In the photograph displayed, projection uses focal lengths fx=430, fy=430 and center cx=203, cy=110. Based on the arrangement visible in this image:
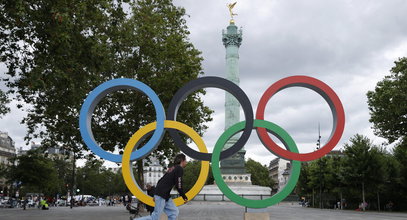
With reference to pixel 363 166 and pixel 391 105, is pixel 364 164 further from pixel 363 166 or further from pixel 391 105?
pixel 391 105

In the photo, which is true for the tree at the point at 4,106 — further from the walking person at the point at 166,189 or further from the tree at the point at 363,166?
the tree at the point at 363,166

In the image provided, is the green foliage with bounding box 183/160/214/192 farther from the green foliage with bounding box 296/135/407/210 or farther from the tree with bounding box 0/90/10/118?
the tree with bounding box 0/90/10/118

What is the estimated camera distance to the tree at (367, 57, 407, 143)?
39.5 metres

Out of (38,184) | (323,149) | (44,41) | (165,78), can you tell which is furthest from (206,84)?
(38,184)

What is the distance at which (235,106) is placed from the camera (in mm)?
68125

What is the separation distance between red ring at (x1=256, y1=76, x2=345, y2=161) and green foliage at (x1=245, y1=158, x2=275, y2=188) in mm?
102585

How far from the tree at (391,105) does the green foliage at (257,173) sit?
244ft

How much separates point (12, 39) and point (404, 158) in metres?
36.1

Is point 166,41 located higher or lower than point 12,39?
higher

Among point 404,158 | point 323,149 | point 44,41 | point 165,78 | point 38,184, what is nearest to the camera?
point 323,149

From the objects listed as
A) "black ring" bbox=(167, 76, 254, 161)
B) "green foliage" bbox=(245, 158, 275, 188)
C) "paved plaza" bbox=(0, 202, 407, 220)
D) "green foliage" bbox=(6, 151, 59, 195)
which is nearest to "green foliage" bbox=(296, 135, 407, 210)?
"paved plaza" bbox=(0, 202, 407, 220)

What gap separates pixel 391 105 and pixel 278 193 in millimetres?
29971

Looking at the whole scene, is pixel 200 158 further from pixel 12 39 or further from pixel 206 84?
pixel 12 39

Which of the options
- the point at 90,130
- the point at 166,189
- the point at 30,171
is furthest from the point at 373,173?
the point at 30,171
